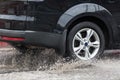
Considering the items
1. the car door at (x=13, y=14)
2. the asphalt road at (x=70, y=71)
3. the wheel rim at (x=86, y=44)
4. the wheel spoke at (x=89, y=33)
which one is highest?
the car door at (x=13, y=14)

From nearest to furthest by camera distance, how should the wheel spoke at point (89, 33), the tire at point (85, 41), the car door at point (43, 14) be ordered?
the car door at point (43, 14) < the tire at point (85, 41) < the wheel spoke at point (89, 33)

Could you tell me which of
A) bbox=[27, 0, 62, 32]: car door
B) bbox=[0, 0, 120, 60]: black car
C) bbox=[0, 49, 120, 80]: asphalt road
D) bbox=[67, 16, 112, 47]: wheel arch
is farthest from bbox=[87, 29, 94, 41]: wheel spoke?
bbox=[27, 0, 62, 32]: car door

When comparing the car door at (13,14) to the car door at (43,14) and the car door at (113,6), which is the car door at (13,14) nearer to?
the car door at (43,14)

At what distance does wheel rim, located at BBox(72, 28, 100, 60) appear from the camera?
7705 mm

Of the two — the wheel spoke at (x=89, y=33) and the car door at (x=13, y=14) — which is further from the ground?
the car door at (x=13, y=14)

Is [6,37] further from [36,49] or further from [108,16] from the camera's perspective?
[108,16]

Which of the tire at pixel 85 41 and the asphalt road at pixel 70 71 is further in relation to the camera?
the tire at pixel 85 41

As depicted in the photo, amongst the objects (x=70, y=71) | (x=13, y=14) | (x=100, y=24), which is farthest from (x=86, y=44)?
(x=13, y=14)

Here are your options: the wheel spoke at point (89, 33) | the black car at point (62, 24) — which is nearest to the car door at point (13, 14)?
the black car at point (62, 24)

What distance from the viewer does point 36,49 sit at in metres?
8.53

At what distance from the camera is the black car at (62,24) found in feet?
24.0

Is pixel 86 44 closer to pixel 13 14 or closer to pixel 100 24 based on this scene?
pixel 100 24

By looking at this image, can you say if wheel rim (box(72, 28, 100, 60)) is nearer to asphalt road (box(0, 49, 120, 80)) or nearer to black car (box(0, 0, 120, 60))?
black car (box(0, 0, 120, 60))

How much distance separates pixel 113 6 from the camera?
7.86 m
